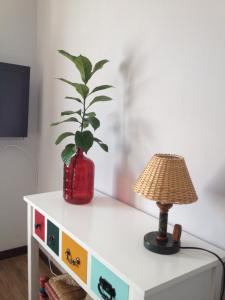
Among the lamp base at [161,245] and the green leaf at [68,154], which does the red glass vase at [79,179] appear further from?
the lamp base at [161,245]

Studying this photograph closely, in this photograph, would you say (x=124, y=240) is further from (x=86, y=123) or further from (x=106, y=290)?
(x=86, y=123)

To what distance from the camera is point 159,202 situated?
103 cm

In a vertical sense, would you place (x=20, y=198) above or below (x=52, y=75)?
below

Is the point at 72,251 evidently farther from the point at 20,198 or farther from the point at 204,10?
the point at 20,198

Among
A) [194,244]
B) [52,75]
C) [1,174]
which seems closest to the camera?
[194,244]

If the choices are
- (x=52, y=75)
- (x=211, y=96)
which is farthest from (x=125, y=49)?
(x=52, y=75)

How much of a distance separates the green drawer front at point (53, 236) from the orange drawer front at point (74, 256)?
0.07 metres

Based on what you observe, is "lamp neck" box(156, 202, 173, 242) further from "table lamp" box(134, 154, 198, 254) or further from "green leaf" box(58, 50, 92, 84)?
"green leaf" box(58, 50, 92, 84)

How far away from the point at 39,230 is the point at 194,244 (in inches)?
31.9

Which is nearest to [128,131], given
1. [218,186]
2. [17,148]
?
[218,186]

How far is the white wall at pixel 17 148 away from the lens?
2.31 m

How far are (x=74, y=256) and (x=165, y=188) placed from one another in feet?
1.70

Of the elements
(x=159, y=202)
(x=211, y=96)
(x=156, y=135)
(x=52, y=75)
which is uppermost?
(x=52, y=75)

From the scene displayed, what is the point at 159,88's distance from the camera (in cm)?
137
